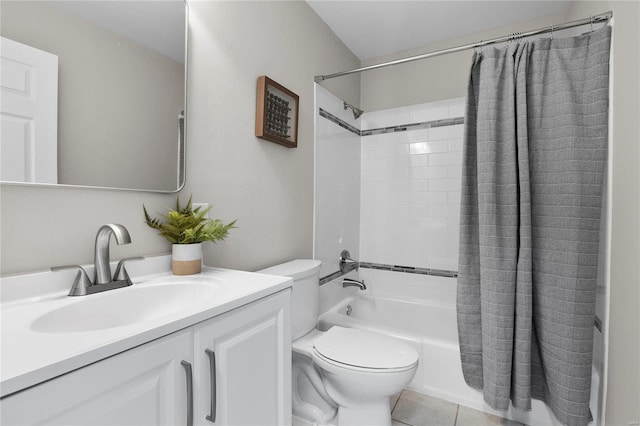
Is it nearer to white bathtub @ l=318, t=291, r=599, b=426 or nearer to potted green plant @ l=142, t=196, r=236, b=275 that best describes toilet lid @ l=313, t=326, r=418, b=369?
white bathtub @ l=318, t=291, r=599, b=426

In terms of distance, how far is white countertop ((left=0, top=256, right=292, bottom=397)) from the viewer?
513 mm

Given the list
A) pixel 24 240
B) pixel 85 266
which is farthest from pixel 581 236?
pixel 24 240

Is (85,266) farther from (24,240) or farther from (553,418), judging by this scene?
(553,418)

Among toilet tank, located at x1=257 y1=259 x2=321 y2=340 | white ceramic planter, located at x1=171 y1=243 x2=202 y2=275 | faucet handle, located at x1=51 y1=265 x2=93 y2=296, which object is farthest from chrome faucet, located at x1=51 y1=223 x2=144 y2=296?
toilet tank, located at x1=257 y1=259 x2=321 y2=340

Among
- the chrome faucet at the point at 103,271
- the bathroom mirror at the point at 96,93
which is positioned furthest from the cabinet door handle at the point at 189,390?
the bathroom mirror at the point at 96,93

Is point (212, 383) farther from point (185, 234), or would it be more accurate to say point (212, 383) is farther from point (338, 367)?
point (338, 367)

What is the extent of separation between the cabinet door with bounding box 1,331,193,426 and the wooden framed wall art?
3.84 ft

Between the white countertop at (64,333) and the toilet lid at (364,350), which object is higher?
the white countertop at (64,333)

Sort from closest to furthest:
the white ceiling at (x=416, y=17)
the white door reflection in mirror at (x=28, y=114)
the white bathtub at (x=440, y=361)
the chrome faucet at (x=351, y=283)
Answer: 1. the white door reflection in mirror at (x=28, y=114)
2. the white bathtub at (x=440, y=361)
3. the white ceiling at (x=416, y=17)
4. the chrome faucet at (x=351, y=283)

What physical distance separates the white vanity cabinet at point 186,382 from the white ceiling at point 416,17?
2.00 m

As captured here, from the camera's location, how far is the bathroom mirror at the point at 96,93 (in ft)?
2.84

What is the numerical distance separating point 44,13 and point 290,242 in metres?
1.40

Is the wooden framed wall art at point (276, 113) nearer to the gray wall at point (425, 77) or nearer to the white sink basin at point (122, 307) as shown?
the white sink basin at point (122, 307)

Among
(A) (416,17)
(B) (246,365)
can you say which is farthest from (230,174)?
(A) (416,17)
